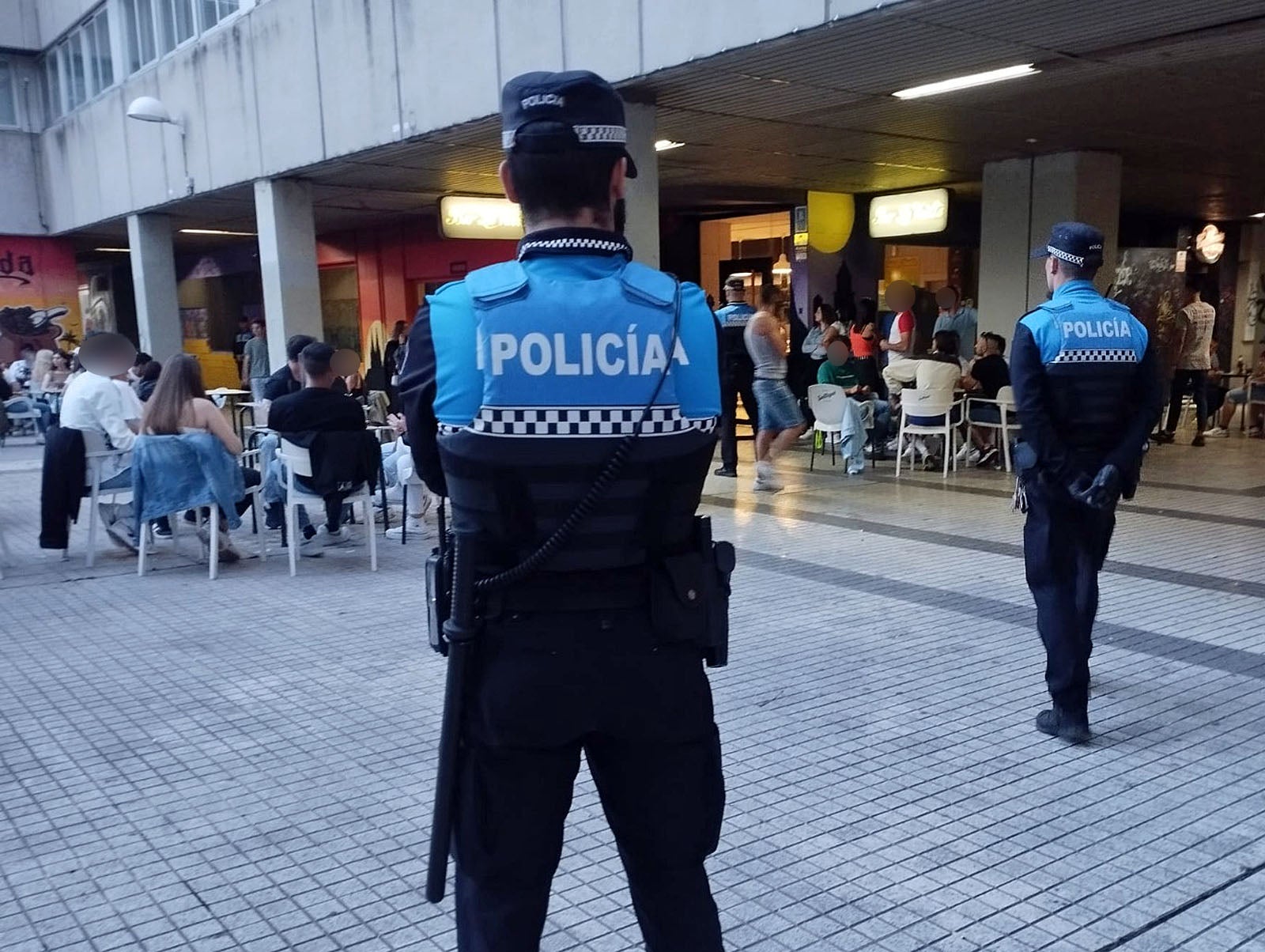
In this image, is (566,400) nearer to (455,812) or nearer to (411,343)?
(411,343)

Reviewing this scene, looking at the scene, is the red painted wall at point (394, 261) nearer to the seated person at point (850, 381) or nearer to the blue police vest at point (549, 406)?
the seated person at point (850, 381)

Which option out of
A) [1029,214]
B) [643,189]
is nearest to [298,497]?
[643,189]

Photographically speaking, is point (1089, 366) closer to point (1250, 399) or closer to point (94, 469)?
point (94, 469)

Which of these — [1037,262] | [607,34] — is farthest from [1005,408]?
[607,34]

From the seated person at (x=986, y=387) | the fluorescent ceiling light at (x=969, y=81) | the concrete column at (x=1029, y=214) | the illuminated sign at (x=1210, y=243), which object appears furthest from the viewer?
the illuminated sign at (x=1210, y=243)

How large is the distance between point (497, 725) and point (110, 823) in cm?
237

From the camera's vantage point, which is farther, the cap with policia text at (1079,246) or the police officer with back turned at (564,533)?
the cap with policia text at (1079,246)

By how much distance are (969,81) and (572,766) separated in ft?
27.3

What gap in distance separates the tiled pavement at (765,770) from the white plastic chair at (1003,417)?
3.92 m

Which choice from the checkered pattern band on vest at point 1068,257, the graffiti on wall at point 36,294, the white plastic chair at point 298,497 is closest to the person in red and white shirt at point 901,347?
the white plastic chair at point 298,497

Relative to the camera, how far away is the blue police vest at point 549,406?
1.80m

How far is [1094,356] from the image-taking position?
385 cm

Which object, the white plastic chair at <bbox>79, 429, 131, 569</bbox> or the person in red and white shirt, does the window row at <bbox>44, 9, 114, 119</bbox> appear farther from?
the person in red and white shirt

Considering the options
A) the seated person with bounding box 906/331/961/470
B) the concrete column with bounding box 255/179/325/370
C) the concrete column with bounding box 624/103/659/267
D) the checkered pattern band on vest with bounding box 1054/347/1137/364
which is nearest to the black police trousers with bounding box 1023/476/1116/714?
the checkered pattern band on vest with bounding box 1054/347/1137/364
